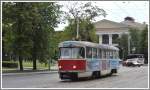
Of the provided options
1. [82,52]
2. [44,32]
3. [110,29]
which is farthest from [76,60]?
[110,29]

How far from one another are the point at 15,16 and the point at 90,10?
17.5 m

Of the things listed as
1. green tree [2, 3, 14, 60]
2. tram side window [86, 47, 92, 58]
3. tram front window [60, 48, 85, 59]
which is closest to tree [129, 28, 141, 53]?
green tree [2, 3, 14, 60]

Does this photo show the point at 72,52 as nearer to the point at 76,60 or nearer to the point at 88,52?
the point at 76,60

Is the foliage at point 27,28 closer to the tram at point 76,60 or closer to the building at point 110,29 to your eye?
the tram at point 76,60

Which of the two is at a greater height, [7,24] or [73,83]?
[7,24]

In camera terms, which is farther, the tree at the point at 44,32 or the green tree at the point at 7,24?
the tree at the point at 44,32

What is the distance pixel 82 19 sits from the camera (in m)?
62.5

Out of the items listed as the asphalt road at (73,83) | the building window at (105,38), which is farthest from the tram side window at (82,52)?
the building window at (105,38)

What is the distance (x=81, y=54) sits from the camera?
3038 centimetres

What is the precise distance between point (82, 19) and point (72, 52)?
3256 centimetres

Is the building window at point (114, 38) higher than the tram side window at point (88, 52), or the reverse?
the building window at point (114, 38)

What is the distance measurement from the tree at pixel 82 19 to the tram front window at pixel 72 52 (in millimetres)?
30080

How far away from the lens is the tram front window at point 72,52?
30.2m

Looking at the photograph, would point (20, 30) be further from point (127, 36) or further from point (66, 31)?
point (127, 36)
